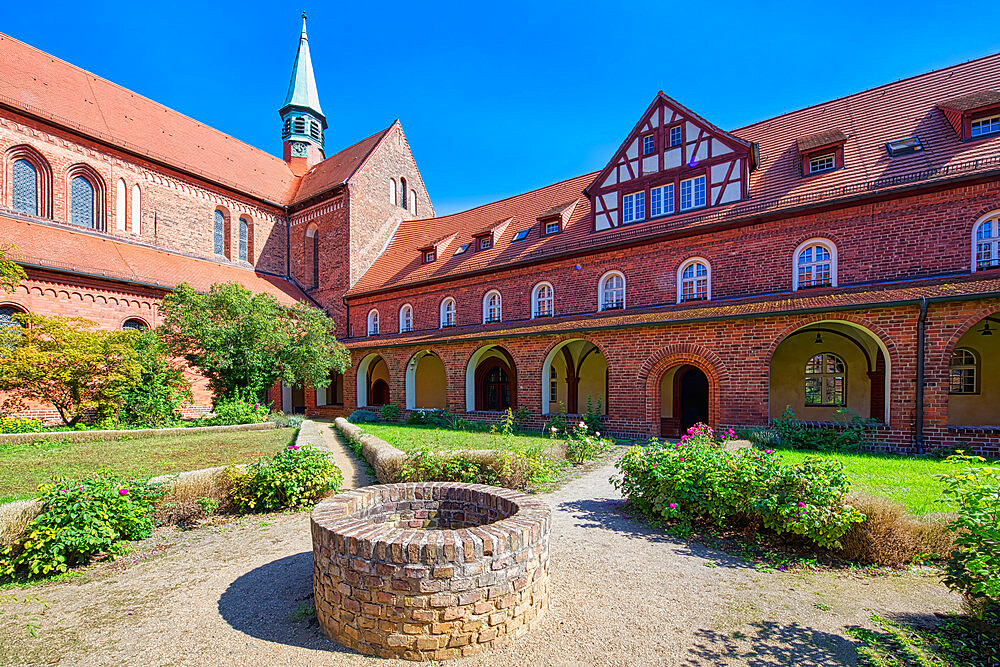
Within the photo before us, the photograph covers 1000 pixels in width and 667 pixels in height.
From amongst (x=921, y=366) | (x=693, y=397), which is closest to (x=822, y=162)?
(x=921, y=366)

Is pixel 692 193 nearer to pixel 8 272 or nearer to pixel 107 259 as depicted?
pixel 8 272

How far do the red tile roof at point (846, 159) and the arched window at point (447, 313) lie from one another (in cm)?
118

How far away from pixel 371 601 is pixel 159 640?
166 cm

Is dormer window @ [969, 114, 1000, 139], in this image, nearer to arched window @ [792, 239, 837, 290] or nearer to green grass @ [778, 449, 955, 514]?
arched window @ [792, 239, 837, 290]

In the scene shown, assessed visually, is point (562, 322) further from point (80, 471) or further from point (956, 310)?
point (80, 471)

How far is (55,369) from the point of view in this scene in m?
13.3

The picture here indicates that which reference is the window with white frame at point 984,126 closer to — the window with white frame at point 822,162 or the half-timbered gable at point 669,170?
the window with white frame at point 822,162

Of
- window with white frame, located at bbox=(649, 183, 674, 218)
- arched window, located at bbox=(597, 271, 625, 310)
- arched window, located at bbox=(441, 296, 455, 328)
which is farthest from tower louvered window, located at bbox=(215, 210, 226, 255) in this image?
window with white frame, located at bbox=(649, 183, 674, 218)

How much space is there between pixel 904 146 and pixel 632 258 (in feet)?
24.4

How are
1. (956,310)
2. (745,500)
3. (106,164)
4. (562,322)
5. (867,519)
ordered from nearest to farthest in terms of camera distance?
(867,519)
(745,500)
(956,310)
(562,322)
(106,164)

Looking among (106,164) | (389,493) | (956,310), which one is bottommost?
(389,493)

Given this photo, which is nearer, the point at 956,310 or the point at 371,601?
the point at 371,601

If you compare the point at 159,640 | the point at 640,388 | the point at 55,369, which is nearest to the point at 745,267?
the point at 640,388

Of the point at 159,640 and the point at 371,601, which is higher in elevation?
the point at 371,601
